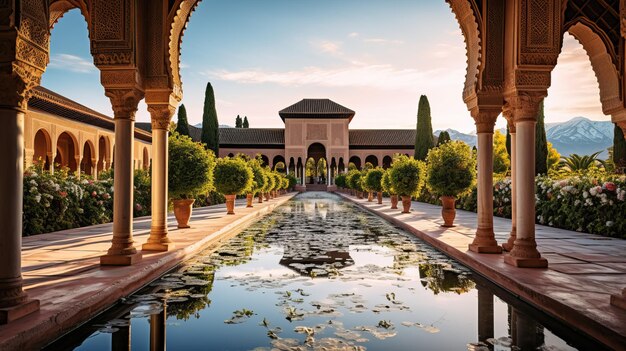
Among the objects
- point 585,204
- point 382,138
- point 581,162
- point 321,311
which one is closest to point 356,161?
point 382,138

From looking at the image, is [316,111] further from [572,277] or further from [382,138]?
[572,277]

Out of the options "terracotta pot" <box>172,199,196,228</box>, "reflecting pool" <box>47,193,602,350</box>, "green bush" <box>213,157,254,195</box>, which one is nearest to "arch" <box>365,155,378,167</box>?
"green bush" <box>213,157,254,195</box>

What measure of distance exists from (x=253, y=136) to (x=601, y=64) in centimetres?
5091

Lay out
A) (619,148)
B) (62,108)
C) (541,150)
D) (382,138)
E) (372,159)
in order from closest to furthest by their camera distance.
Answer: (619,148) < (62,108) < (541,150) < (382,138) < (372,159)

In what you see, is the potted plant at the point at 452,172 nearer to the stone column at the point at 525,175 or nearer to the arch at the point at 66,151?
the stone column at the point at 525,175

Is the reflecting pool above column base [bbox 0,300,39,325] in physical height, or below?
below

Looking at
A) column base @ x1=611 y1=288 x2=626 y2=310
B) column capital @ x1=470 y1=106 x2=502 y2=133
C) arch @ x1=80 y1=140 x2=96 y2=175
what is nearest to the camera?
column base @ x1=611 y1=288 x2=626 y2=310

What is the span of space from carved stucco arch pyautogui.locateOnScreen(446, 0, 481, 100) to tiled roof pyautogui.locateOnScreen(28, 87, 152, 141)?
16694mm

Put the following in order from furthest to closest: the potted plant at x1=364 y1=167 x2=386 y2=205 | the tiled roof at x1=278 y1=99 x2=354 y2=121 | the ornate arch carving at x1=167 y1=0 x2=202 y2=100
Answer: the tiled roof at x1=278 y1=99 x2=354 y2=121 < the potted plant at x1=364 y1=167 x2=386 y2=205 < the ornate arch carving at x1=167 y1=0 x2=202 y2=100

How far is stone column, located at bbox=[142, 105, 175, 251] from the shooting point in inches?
298

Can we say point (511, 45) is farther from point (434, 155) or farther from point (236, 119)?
point (236, 119)

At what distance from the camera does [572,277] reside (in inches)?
210

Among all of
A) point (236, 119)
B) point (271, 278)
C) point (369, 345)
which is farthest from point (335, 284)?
point (236, 119)

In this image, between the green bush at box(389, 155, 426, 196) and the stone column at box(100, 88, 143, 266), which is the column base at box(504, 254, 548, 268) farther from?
the green bush at box(389, 155, 426, 196)
